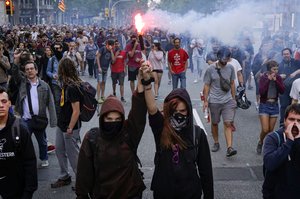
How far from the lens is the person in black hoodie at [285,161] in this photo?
11.7ft

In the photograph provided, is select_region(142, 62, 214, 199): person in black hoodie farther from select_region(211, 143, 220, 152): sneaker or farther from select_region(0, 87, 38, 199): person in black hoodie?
select_region(211, 143, 220, 152): sneaker

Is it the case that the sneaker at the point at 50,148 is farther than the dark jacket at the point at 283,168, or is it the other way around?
the sneaker at the point at 50,148

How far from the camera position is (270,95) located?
7.84 m

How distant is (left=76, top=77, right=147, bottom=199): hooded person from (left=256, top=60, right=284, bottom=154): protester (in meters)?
4.40

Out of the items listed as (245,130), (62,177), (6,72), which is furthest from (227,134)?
(6,72)

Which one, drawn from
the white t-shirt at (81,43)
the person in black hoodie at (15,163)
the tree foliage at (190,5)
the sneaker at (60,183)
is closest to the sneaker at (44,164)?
the sneaker at (60,183)

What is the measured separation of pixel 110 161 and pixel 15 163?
2.99 ft

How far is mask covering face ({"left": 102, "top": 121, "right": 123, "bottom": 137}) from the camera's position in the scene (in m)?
3.77

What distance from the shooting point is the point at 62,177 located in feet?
21.6

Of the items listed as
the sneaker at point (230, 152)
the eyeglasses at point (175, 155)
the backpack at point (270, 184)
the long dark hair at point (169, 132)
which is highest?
the long dark hair at point (169, 132)

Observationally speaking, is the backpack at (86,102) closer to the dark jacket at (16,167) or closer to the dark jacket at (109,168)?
the dark jacket at (16,167)

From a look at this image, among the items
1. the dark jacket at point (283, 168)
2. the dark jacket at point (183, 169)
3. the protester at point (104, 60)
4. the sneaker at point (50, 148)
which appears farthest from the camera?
the protester at point (104, 60)

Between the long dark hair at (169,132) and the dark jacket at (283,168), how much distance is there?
2.19 feet

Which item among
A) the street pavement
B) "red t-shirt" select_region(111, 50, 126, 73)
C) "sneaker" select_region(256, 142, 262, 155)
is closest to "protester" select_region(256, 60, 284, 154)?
"sneaker" select_region(256, 142, 262, 155)
